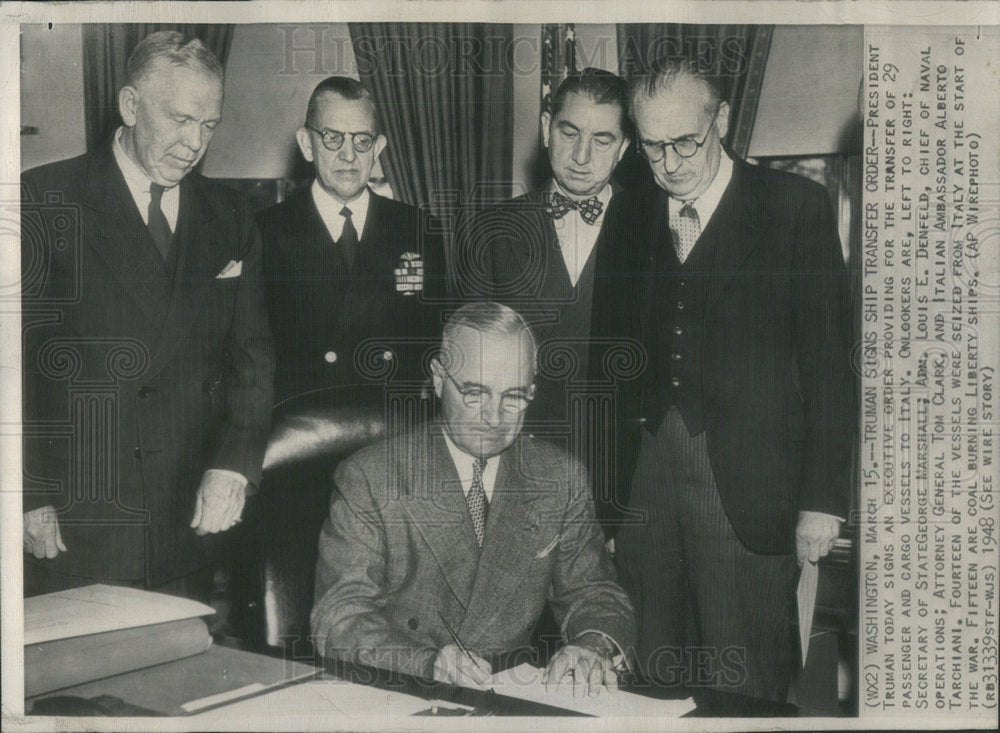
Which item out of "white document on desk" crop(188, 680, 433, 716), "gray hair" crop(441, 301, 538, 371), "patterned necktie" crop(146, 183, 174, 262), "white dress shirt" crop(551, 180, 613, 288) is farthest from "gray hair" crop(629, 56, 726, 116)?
"white document on desk" crop(188, 680, 433, 716)

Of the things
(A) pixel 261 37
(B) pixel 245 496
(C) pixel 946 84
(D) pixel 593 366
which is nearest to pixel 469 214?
(D) pixel 593 366

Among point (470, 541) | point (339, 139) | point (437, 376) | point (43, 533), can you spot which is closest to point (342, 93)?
point (339, 139)

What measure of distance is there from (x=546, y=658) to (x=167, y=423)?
41.1 inches

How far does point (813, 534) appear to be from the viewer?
6.52ft

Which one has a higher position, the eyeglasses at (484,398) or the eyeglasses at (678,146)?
the eyeglasses at (678,146)

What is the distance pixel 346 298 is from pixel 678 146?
0.85 meters

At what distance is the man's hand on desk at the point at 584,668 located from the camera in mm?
1918

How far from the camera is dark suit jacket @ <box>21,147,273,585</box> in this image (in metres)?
1.98

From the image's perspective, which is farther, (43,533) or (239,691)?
(43,533)

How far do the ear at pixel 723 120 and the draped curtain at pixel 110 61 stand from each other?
1168 mm

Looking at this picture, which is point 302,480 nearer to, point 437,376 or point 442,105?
point 437,376

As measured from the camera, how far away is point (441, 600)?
192 centimetres

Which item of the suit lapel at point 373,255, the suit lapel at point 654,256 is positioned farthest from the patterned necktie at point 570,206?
the suit lapel at point 373,255

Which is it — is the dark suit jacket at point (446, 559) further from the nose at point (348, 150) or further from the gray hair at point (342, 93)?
the gray hair at point (342, 93)
